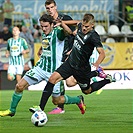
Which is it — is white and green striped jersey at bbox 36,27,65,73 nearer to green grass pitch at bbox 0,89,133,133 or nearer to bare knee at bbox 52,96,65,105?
bare knee at bbox 52,96,65,105

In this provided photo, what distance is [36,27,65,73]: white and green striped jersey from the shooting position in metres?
10.6

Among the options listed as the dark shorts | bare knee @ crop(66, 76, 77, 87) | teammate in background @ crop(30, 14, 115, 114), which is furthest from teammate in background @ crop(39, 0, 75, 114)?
bare knee @ crop(66, 76, 77, 87)

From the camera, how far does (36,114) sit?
9406mm

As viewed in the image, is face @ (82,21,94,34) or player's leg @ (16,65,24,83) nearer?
face @ (82,21,94,34)

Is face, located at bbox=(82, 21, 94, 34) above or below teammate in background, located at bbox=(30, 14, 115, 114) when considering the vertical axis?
above

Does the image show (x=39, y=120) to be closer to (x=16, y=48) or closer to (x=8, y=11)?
(x=16, y=48)

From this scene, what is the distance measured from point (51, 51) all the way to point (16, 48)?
8.12 metres

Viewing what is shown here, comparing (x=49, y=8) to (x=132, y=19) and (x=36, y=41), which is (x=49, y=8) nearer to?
(x=36, y=41)

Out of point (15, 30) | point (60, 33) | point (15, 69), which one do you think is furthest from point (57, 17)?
point (15, 69)

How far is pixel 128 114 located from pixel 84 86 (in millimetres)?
1281

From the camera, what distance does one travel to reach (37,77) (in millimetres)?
10539

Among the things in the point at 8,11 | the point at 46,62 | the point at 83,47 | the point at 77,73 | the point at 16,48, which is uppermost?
the point at 83,47

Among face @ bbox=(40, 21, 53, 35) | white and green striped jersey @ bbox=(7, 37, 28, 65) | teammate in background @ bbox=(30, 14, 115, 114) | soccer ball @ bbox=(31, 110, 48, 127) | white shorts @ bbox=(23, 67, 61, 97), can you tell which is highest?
face @ bbox=(40, 21, 53, 35)

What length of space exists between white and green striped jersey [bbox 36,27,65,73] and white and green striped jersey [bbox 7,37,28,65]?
7911mm
